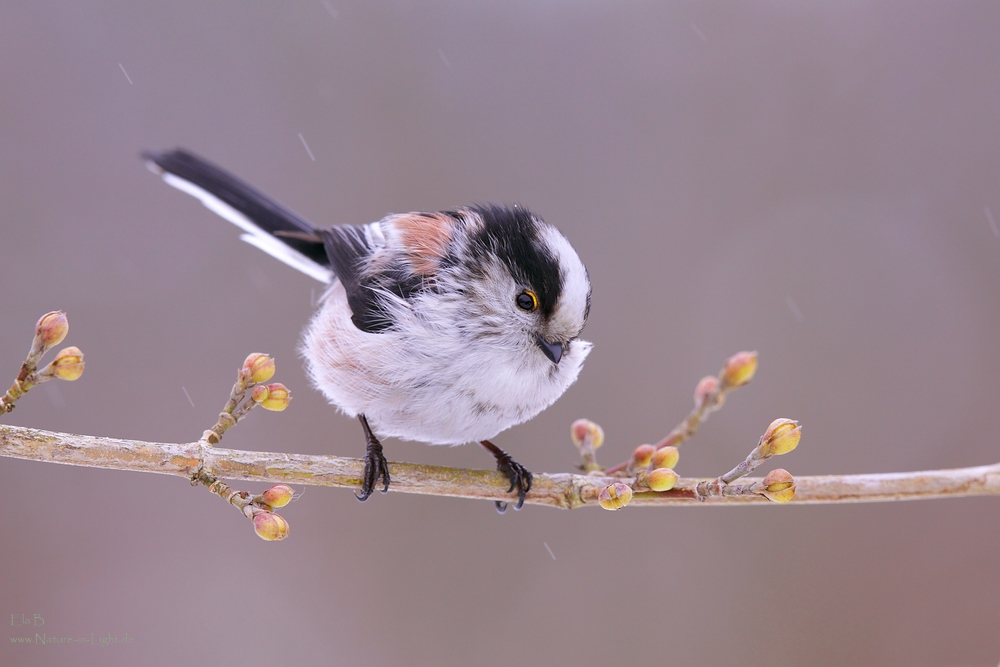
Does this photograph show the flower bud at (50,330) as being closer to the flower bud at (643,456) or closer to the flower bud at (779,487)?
the flower bud at (643,456)

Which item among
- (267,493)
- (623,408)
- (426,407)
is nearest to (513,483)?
(426,407)

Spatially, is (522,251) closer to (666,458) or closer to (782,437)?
(666,458)

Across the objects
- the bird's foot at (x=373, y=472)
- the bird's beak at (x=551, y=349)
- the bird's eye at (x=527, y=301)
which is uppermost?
the bird's eye at (x=527, y=301)

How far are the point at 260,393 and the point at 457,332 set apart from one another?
1.89ft

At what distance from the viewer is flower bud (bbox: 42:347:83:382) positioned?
1.62m

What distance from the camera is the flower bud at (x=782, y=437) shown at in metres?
1.67

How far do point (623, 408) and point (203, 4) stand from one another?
12.0ft

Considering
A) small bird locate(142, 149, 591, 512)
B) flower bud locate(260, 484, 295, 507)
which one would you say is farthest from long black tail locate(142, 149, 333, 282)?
flower bud locate(260, 484, 295, 507)

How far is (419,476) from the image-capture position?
2105 millimetres

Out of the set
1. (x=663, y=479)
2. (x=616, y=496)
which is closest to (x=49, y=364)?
(x=616, y=496)

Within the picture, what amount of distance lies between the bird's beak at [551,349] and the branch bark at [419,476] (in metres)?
0.37

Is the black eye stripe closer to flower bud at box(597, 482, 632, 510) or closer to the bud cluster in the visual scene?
flower bud at box(597, 482, 632, 510)

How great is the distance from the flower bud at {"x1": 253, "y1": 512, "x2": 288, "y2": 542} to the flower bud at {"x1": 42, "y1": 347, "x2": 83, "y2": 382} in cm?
52

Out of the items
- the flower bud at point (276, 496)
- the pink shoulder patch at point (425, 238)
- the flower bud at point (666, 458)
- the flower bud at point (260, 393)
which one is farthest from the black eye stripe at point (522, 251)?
the flower bud at point (276, 496)
